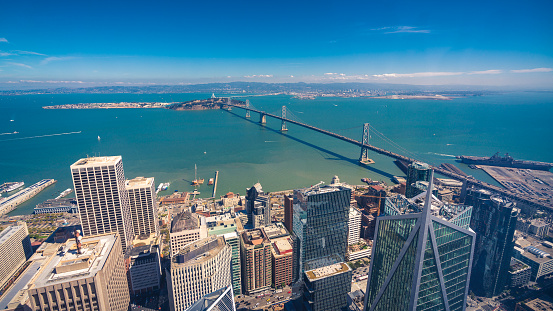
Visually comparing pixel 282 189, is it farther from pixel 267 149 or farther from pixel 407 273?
pixel 407 273

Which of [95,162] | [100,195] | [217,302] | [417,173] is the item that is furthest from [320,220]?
[95,162]

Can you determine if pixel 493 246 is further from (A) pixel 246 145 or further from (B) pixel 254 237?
(A) pixel 246 145

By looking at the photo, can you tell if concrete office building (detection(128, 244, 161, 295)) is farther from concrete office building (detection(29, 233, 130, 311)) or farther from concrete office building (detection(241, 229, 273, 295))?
concrete office building (detection(241, 229, 273, 295))

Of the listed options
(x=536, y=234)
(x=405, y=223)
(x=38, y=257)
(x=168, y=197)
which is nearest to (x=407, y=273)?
(x=405, y=223)

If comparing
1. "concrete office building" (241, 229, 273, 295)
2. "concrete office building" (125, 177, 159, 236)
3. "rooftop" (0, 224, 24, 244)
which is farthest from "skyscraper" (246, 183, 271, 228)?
"rooftop" (0, 224, 24, 244)

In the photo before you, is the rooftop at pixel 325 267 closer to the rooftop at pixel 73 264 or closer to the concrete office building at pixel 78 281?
the concrete office building at pixel 78 281
